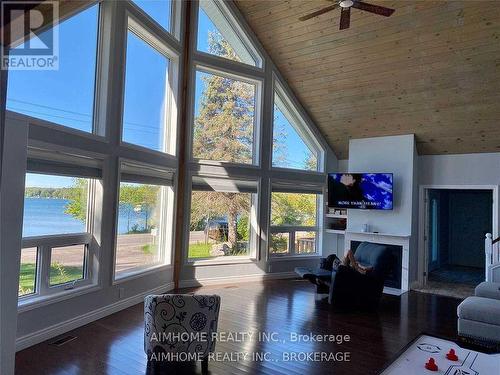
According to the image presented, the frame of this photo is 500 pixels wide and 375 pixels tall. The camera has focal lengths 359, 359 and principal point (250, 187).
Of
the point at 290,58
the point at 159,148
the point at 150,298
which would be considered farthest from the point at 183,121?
the point at 150,298

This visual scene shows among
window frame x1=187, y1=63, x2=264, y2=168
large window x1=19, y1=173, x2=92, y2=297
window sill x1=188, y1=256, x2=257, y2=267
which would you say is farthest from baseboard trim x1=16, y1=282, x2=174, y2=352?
window frame x1=187, y1=63, x2=264, y2=168

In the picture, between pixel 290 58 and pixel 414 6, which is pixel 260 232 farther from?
pixel 414 6

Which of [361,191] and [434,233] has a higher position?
[361,191]

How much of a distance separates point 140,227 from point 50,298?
168 centimetres

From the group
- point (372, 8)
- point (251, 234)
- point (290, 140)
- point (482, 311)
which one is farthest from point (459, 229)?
point (372, 8)

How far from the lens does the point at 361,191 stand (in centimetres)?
694

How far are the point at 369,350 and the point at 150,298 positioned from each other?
230 cm

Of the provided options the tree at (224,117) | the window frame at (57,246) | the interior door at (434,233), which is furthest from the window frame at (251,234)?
the interior door at (434,233)

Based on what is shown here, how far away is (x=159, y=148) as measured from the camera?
566cm

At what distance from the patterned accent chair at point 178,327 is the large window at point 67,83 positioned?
2.28m

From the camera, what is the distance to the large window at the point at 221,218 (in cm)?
624

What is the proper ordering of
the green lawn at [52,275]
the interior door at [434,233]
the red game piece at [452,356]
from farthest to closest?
the interior door at [434,233]
the green lawn at [52,275]
the red game piece at [452,356]

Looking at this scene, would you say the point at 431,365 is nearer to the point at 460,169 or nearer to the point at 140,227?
the point at 140,227

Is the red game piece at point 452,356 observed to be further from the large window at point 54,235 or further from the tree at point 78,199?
the tree at point 78,199
